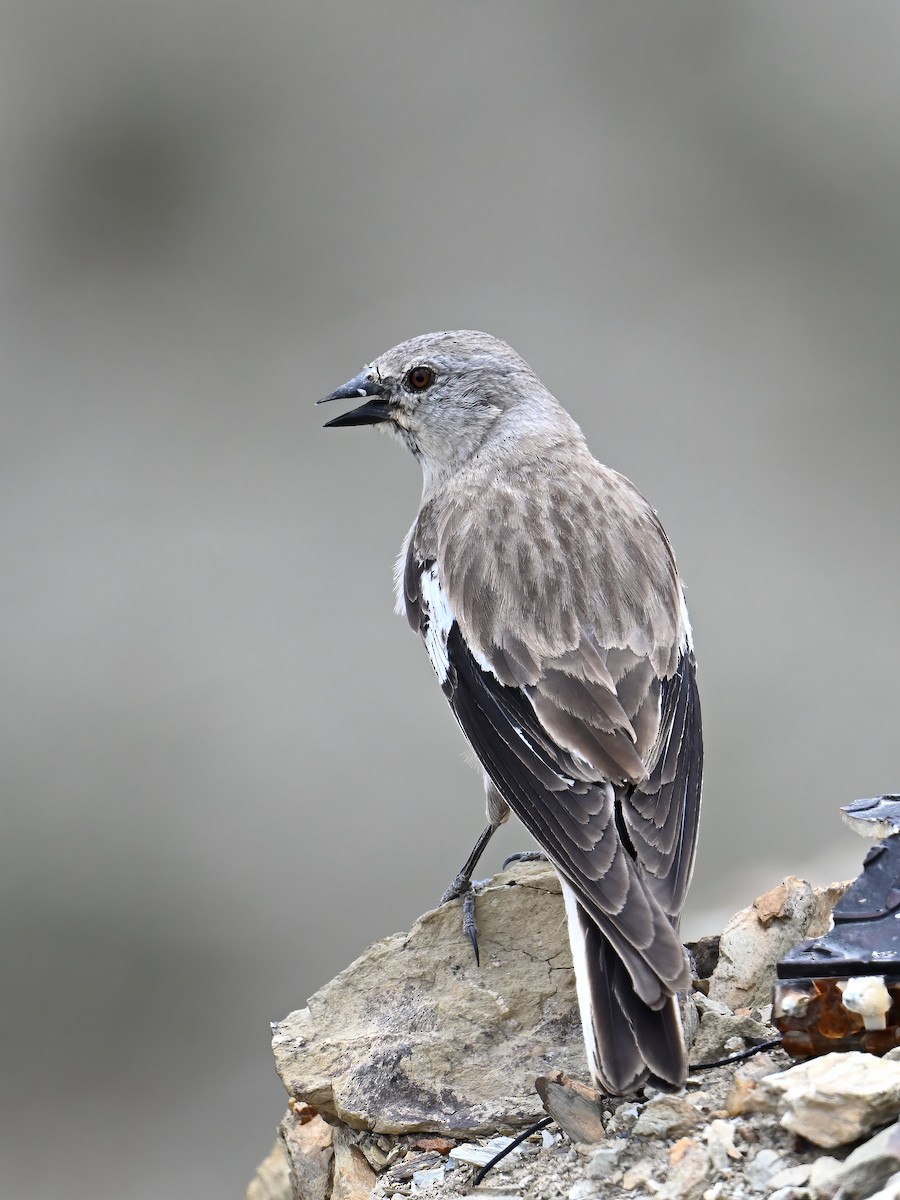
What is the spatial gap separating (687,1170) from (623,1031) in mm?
336

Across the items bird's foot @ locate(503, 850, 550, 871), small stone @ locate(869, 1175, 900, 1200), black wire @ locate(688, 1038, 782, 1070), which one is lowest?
black wire @ locate(688, 1038, 782, 1070)

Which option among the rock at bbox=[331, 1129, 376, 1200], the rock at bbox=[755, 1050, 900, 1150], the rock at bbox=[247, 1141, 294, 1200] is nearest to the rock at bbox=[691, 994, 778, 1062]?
the rock at bbox=[755, 1050, 900, 1150]

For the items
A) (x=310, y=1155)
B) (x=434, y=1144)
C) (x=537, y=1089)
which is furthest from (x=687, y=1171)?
(x=310, y=1155)

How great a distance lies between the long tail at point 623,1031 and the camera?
3131 millimetres

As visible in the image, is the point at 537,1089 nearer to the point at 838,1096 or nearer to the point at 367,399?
the point at 838,1096

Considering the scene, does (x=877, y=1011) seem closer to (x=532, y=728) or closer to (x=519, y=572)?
(x=532, y=728)

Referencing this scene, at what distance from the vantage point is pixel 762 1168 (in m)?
3.01

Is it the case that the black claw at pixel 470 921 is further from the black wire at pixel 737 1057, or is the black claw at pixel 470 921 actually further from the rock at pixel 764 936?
the black wire at pixel 737 1057

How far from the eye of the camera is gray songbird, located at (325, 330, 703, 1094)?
11.1 feet

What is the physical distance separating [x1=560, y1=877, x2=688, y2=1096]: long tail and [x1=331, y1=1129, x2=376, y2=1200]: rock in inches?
41.7

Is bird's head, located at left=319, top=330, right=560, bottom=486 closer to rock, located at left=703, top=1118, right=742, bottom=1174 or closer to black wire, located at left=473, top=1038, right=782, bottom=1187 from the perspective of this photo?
black wire, located at left=473, top=1038, right=782, bottom=1187

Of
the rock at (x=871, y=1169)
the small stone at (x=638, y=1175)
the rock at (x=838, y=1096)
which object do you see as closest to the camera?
the rock at (x=871, y=1169)

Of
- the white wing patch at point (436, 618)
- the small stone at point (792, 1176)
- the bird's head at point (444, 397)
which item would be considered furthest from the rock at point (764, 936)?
the bird's head at point (444, 397)

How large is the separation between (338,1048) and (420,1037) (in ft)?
0.87
